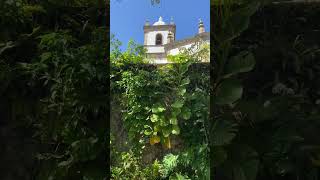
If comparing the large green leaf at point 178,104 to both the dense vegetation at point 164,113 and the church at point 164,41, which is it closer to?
the dense vegetation at point 164,113

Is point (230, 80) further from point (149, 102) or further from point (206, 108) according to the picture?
point (149, 102)

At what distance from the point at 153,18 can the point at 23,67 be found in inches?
32.1

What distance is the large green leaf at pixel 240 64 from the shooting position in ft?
7.25

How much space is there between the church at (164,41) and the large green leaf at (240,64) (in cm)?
25

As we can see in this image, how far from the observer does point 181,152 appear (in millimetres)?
2043

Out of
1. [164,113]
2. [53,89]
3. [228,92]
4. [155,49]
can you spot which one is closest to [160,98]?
[164,113]

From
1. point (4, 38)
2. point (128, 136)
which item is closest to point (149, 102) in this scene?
point (128, 136)

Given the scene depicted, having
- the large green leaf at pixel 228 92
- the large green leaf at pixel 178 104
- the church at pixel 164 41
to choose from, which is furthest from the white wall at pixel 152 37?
the large green leaf at pixel 228 92

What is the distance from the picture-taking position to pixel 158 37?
1992mm

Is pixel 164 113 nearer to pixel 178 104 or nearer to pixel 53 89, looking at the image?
pixel 178 104

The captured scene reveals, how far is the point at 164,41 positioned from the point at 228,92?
1.46 feet

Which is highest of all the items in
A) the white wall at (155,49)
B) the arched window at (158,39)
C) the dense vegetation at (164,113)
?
the arched window at (158,39)

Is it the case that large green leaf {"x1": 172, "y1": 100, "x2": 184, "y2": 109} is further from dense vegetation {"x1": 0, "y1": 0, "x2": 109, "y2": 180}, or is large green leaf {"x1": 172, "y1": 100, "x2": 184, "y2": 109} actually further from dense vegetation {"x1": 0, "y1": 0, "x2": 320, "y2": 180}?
dense vegetation {"x1": 0, "y1": 0, "x2": 109, "y2": 180}

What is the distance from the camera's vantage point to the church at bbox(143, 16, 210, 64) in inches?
77.9
